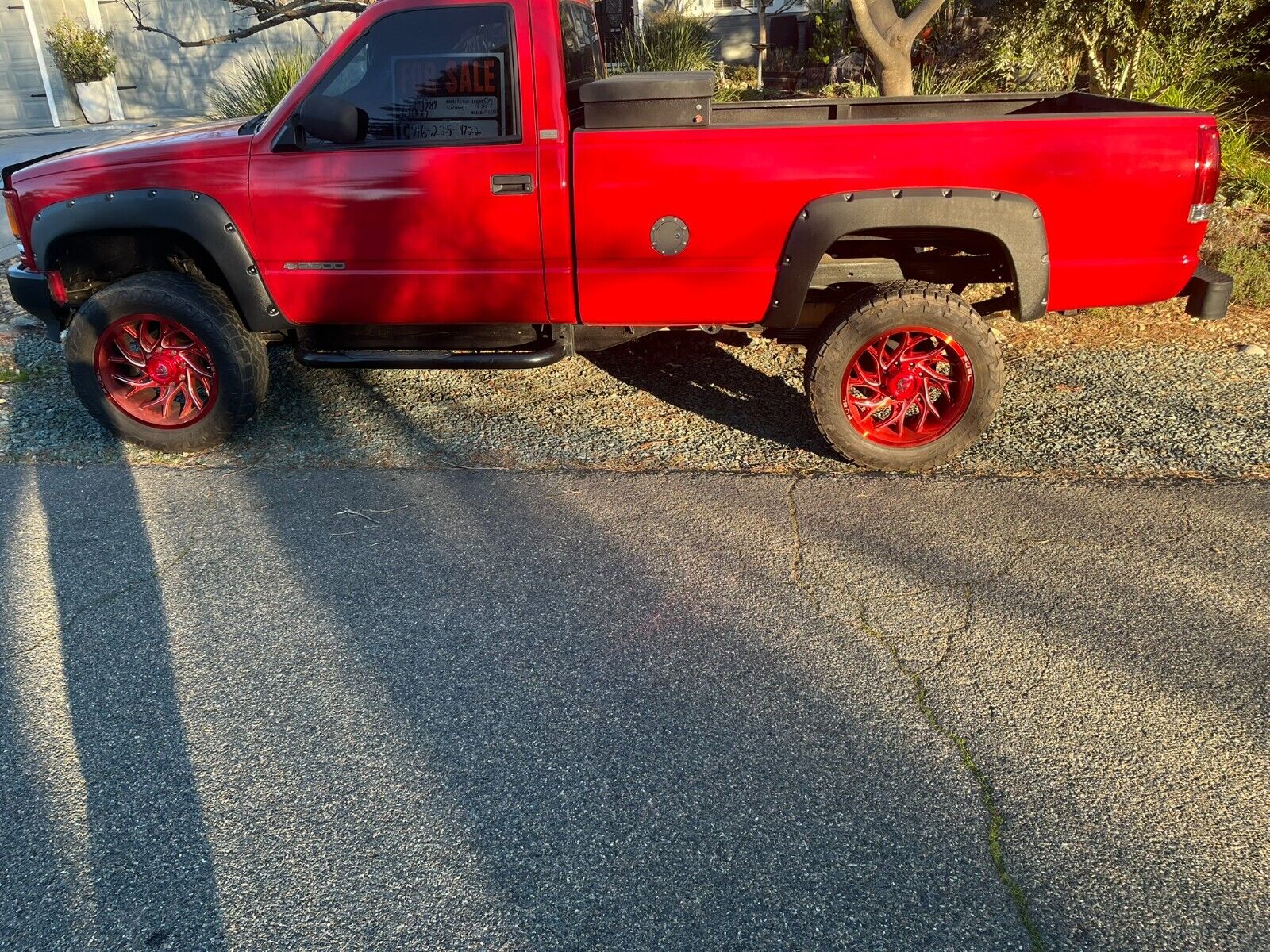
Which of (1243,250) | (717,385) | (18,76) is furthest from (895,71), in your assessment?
(18,76)

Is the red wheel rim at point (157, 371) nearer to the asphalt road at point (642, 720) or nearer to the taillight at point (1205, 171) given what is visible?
the asphalt road at point (642, 720)

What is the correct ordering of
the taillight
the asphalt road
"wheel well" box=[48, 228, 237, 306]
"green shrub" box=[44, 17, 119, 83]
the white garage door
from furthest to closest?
the white garage door → "green shrub" box=[44, 17, 119, 83] → "wheel well" box=[48, 228, 237, 306] → the taillight → the asphalt road

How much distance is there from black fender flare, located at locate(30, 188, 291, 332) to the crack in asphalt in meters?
2.69

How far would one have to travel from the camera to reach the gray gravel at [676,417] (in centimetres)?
470

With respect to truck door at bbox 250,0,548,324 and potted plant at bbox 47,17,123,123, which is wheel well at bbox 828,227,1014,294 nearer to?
truck door at bbox 250,0,548,324

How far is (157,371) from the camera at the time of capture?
482 centimetres

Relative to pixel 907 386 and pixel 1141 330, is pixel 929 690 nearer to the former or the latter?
pixel 907 386

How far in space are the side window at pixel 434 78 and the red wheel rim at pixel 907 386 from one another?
1.88m

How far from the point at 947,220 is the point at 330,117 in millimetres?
2593

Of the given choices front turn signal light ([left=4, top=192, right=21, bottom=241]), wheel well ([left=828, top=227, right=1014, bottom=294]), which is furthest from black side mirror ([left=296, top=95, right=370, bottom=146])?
wheel well ([left=828, top=227, right=1014, bottom=294])

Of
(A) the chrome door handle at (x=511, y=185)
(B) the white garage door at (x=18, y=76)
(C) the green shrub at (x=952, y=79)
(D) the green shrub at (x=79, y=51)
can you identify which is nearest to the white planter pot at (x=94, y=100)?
(D) the green shrub at (x=79, y=51)

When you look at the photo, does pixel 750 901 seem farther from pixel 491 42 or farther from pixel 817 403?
pixel 491 42

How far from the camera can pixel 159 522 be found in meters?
4.20

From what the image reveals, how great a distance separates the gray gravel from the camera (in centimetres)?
470
